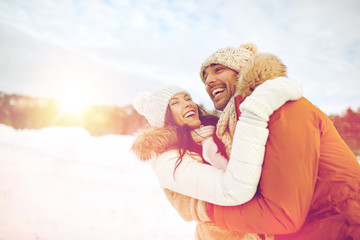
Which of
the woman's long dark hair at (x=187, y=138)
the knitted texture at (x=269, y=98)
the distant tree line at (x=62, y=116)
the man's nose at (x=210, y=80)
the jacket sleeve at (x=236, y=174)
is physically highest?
the knitted texture at (x=269, y=98)

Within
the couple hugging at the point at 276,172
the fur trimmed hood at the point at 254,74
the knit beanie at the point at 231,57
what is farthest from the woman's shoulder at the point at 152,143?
the knit beanie at the point at 231,57

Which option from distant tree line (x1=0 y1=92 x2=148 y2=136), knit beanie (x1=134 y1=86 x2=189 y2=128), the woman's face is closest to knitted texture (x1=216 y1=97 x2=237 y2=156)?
the woman's face

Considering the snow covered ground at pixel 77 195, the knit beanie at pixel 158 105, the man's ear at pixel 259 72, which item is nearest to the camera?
the man's ear at pixel 259 72

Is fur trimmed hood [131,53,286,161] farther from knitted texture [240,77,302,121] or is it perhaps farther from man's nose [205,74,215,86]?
man's nose [205,74,215,86]

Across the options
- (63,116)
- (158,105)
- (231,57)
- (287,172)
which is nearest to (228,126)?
(287,172)

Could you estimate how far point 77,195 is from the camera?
4.89 m

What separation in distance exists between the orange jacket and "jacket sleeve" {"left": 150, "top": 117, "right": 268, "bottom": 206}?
7cm

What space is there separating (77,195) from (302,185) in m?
5.17

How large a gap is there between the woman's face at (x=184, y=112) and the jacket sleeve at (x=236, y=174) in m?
0.76

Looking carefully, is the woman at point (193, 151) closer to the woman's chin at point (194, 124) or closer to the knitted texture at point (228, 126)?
the woman's chin at point (194, 124)

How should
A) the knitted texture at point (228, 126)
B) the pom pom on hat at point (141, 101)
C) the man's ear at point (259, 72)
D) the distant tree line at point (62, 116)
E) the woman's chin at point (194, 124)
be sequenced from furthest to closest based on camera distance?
the distant tree line at point (62, 116), the pom pom on hat at point (141, 101), the woman's chin at point (194, 124), the knitted texture at point (228, 126), the man's ear at point (259, 72)

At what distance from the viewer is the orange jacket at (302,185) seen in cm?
104

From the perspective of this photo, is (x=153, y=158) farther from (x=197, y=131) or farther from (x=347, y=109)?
(x=347, y=109)

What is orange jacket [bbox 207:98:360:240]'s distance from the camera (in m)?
1.04
